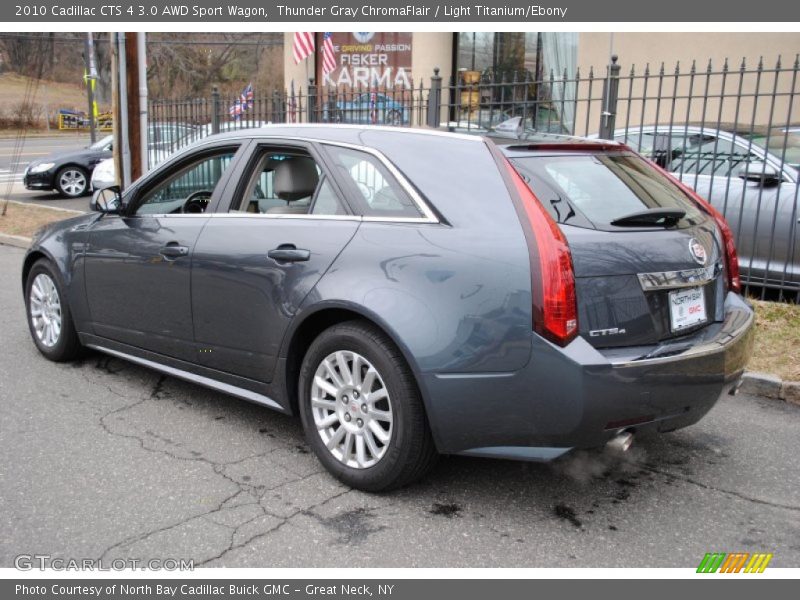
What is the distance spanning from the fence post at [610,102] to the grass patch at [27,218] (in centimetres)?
760

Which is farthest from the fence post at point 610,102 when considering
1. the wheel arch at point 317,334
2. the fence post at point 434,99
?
the wheel arch at point 317,334

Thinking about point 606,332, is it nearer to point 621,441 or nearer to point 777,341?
point 621,441

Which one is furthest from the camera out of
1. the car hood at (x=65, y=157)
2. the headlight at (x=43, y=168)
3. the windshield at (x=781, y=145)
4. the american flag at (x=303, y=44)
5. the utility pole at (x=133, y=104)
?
the american flag at (x=303, y=44)

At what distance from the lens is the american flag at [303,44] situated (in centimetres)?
1870

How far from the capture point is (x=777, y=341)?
5.91 meters

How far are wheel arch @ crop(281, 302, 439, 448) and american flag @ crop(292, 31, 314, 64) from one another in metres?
15.9

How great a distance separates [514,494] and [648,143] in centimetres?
563

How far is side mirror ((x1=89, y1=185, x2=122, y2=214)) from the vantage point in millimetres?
5141

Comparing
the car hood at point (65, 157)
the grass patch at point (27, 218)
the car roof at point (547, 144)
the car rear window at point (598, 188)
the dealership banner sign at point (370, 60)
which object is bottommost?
the grass patch at point (27, 218)

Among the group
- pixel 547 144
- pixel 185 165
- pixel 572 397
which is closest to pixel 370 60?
pixel 185 165

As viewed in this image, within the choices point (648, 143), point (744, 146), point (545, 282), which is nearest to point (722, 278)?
point (545, 282)

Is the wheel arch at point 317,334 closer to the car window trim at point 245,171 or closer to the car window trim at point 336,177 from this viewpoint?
the car window trim at point 336,177

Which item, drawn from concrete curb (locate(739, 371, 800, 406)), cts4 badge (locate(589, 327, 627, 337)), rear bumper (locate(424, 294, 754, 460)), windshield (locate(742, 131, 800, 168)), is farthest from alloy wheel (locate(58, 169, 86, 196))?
cts4 badge (locate(589, 327, 627, 337))
